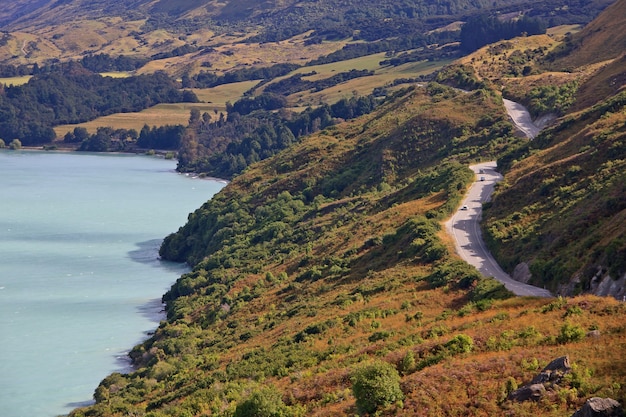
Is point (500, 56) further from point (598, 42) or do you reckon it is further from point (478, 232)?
point (478, 232)

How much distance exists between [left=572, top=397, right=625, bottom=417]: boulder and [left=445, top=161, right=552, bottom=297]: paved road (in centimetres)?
1798

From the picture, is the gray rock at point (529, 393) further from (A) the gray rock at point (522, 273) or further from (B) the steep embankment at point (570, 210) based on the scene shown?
(A) the gray rock at point (522, 273)

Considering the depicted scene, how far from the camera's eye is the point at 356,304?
49250mm

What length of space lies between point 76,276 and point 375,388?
61031 mm

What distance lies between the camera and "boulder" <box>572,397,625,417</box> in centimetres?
2345

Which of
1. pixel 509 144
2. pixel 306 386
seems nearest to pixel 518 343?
pixel 306 386

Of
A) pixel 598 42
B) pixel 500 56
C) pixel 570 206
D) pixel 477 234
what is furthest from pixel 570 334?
pixel 500 56

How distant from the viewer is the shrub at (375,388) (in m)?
28.2

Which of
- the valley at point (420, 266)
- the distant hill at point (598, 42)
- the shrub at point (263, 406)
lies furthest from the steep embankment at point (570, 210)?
the distant hill at point (598, 42)

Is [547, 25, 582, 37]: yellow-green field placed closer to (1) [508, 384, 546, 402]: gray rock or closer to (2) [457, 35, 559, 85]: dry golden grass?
(2) [457, 35, 559, 85]: dry golden grass

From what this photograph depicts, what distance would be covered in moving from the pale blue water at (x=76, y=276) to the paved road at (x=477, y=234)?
66.4 ft

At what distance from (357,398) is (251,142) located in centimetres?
15506

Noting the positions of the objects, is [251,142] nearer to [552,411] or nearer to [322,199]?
[322,199]

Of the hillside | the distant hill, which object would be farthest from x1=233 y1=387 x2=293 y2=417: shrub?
the distant hill
